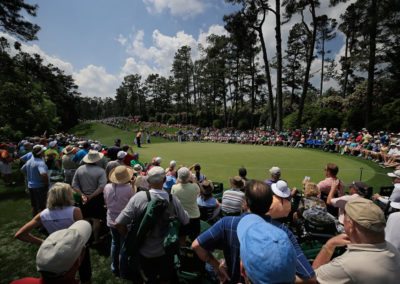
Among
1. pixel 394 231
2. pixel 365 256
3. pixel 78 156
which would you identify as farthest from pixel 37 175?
pixel 394 231

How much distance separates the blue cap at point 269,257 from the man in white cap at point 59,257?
3.89 feet

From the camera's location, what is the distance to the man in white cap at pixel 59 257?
159 cm

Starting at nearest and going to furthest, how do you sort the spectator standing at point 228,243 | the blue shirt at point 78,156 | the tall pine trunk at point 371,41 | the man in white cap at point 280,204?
the spectator standing at point 228,243
the man in white cap at point 280,204
the blue shirt at point 78,156
the tall pine trunk at point 371,41

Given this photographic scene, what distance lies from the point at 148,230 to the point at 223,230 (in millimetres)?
1110

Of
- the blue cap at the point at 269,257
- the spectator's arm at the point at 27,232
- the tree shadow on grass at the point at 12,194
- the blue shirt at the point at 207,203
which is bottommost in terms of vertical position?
the tree shadow on grass at the point at 12,194

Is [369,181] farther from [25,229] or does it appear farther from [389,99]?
[389,99]

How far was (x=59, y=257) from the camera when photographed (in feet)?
5.28

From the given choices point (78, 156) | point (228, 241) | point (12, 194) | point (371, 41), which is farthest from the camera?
point (371, 41)

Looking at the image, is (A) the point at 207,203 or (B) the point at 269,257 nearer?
(B) the point at 269,257

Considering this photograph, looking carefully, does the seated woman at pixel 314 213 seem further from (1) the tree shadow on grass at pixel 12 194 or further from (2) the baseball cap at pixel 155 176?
(1) the tree shadow on grass at pixel 12 194

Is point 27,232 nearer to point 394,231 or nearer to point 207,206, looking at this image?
point 207,206

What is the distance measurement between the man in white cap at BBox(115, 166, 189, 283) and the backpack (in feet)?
0.20

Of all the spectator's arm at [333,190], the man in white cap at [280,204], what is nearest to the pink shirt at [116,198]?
the man in white cap at [280,204]

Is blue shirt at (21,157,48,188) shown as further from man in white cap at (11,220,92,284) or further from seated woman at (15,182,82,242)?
man in white cap at (11,220,92,284)
